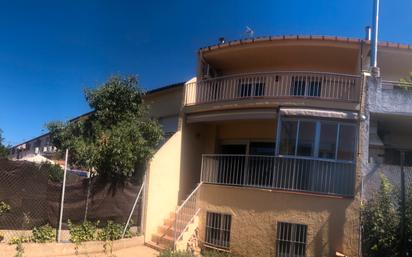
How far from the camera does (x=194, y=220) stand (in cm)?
1357

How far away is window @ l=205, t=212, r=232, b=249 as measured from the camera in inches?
517

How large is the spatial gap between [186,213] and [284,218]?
10.7 feet

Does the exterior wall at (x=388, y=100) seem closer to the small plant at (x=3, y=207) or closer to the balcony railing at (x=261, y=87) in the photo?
the balcony railing at (x=261, y=87)

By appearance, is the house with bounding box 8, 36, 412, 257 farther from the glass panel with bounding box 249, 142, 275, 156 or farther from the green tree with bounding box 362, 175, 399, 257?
the green tree with bounding box 362, 175, 399, 257

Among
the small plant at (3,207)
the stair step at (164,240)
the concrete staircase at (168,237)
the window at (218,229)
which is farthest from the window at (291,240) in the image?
the small plant at (3,207)

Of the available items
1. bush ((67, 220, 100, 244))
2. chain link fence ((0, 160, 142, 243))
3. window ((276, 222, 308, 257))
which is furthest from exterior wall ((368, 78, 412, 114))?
bush ((67, 220, 100, 244))

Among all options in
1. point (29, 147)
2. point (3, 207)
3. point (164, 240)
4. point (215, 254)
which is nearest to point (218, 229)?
point (215, 254)

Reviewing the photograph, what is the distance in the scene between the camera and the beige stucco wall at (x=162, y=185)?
13.4 metres

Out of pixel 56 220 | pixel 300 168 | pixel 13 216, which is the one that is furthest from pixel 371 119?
pixel 13 216

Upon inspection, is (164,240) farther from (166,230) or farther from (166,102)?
(166,102)

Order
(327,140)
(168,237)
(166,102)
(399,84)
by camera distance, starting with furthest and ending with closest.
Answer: (166,102)
(327,140)
(168,237)
(399,84)

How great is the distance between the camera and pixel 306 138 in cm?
1310

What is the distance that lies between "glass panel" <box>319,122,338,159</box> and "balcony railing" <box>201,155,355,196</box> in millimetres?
470

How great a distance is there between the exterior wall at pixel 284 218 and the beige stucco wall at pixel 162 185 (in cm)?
188
